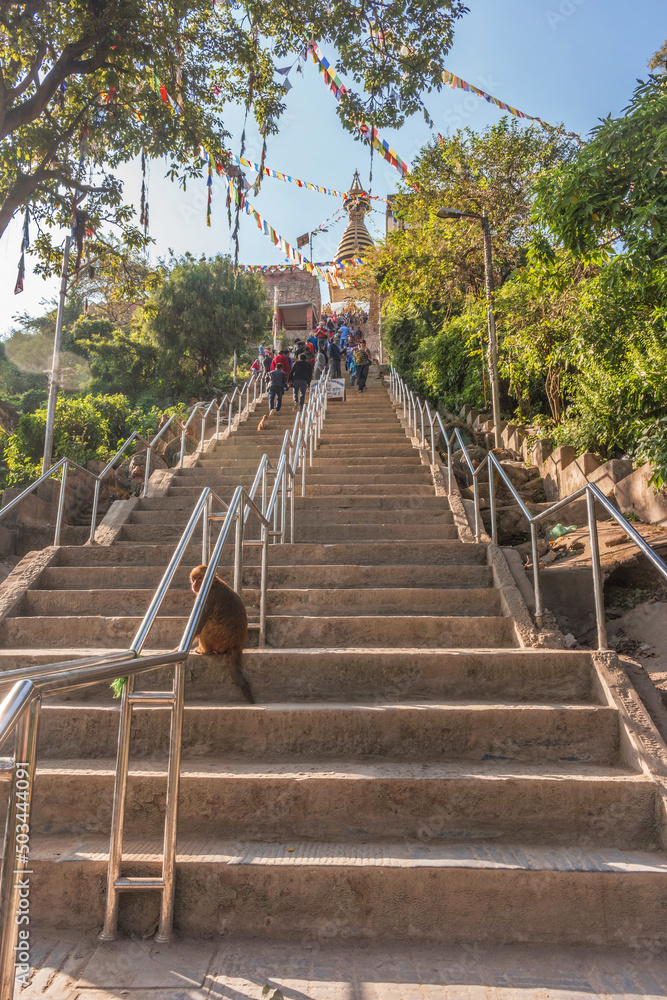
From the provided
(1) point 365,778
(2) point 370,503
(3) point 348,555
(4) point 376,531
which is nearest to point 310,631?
(3) point 348,555

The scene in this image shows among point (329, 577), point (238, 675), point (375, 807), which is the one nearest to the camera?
point (375, 807)

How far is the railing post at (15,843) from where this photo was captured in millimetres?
1262

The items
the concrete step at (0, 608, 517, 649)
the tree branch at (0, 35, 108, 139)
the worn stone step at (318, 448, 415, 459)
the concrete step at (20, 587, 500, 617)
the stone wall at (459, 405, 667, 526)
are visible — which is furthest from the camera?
the worn stone step at (318, 448, 415, 459)

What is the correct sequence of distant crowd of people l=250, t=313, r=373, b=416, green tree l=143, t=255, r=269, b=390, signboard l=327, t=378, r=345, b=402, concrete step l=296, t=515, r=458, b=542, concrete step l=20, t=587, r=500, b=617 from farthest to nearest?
green tree l=143, t=255, r=269, b=390 → signboard l=327, t=378, r=345, b=402 → distant crowd of people l=250, t=313, r=373, b=416 → concrete step l=296, t=515, r=458, b=542 → concrete step l=20, t=587, r=500, b=617

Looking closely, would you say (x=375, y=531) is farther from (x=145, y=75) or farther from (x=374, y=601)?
(x=145, y=75)

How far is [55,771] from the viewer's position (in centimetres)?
276

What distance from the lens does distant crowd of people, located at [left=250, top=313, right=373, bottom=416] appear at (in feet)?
42.8

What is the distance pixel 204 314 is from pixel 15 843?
67.1 feet

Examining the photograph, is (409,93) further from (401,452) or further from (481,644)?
(481,644)

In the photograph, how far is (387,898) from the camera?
226cm

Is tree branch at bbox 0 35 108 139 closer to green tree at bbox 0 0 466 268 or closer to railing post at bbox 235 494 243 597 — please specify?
green tree at bbox 0 0 466 268

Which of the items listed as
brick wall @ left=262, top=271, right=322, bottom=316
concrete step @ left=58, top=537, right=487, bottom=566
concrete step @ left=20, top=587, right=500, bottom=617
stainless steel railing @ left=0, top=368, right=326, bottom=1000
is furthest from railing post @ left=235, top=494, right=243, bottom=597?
brick wall @ left=262, top=271, right=322, bottom=316

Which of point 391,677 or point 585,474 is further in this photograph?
point 585,474

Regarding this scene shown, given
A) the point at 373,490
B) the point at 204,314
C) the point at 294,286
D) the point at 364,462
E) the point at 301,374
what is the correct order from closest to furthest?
the point at 373,490
the point at 364,462
the point at 301,374
the point at 204,314
the point at 294,286
